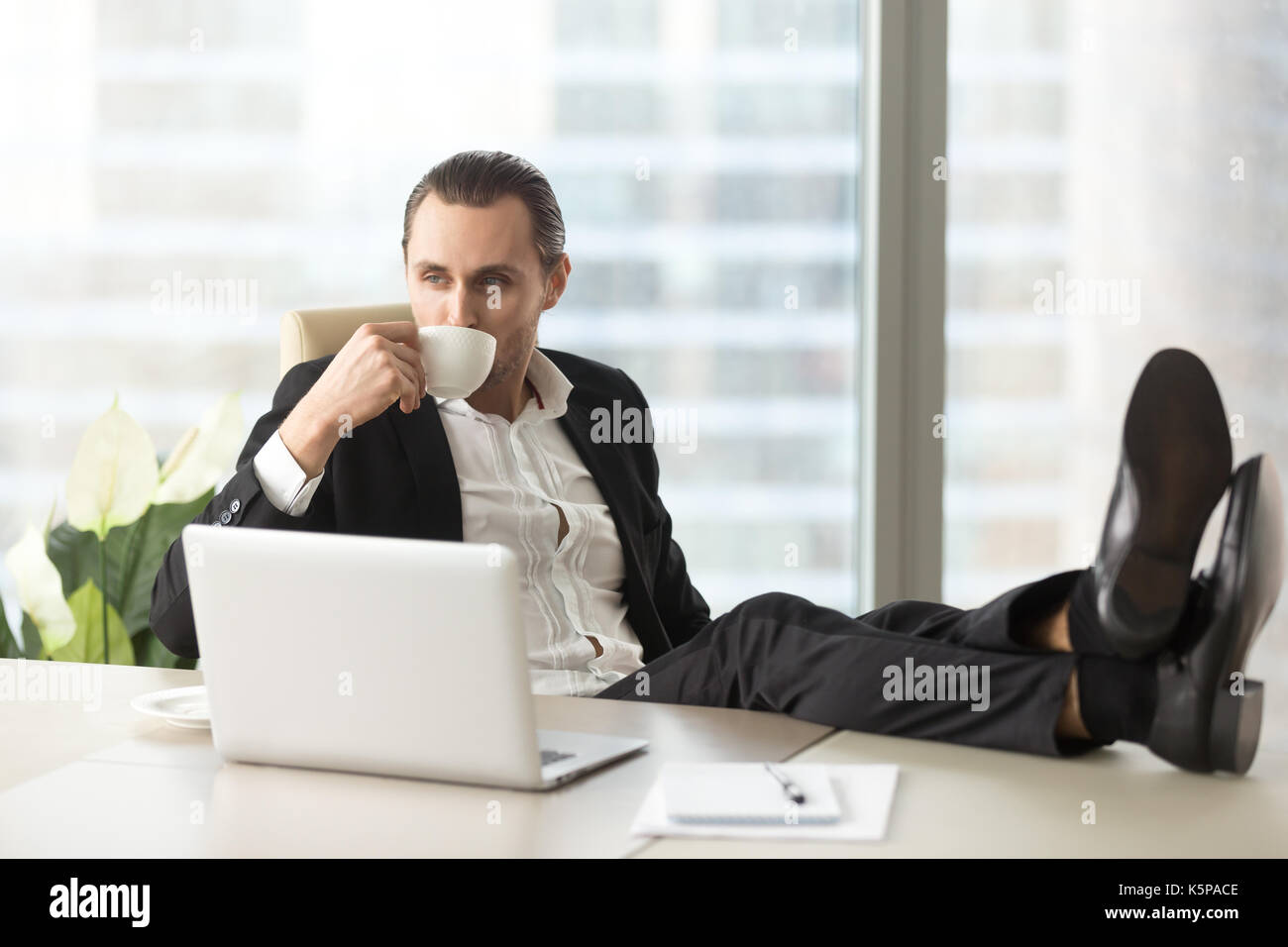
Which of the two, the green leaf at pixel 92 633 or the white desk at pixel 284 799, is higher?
the white desk at pixel 284 799

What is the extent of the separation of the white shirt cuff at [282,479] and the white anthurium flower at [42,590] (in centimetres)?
93

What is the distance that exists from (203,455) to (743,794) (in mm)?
1685

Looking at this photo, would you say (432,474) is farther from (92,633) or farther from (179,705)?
(92,633)

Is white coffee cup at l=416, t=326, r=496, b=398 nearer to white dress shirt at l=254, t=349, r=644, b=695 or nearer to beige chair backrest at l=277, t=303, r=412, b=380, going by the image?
white dress shirt at l=254, t=349, r=644, b=695

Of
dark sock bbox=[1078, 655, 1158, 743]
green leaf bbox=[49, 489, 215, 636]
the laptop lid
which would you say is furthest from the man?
green leaf bbox=[49, 489, 215, 636]

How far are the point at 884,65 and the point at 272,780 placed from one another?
2277mm

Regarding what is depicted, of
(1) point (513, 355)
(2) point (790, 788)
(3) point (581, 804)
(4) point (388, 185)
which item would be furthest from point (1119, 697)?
(4) point (388, 185)

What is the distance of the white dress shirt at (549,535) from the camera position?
1783mm

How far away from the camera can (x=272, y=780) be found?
1.05 meters

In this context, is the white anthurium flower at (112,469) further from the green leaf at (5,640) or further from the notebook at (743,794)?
the notebook at (743,794)

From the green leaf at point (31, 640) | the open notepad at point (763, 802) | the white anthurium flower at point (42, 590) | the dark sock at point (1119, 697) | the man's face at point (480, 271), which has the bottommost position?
the green leaf at point (31, 640)

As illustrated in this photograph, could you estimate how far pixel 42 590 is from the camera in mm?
2334

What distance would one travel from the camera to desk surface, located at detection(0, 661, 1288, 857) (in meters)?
0.91

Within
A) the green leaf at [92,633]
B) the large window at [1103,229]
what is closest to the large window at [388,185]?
the large window at [1103,229]
